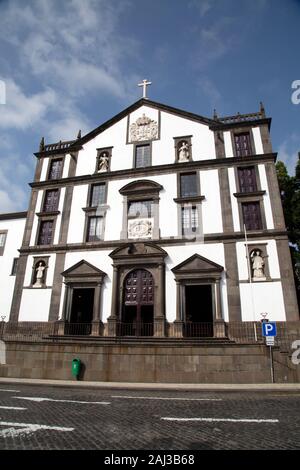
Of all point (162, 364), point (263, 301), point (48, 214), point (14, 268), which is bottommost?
point (162, 364)

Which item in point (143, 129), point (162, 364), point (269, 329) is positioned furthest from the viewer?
point (143, 129)

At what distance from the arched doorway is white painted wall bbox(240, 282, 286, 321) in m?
6.09

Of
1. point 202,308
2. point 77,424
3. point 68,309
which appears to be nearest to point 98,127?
point 68,309

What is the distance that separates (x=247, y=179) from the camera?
22172 mm

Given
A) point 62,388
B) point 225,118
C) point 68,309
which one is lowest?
point 62,388

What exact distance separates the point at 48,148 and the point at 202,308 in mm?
20339

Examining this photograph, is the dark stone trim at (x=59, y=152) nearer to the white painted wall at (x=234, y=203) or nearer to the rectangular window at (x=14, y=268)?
the rectangular window at (x=14, y=268)

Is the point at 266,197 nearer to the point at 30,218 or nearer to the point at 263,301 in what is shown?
the point at 263,301

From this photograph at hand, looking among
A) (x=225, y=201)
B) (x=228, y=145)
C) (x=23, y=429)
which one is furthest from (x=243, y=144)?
(x=23, y=429)

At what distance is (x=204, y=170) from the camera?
75.7ft

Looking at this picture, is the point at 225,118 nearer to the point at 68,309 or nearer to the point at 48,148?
the point at 48,148

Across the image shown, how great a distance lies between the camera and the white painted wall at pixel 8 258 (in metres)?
24.0

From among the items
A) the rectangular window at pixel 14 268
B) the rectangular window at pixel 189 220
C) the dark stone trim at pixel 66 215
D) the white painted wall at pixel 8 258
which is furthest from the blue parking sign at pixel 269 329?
the rectangular window at pixel 14 268

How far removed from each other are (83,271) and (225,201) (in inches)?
455
